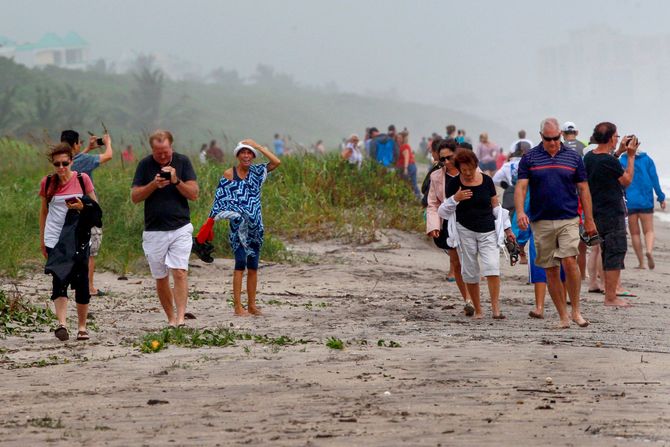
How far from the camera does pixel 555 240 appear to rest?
990 centimetres

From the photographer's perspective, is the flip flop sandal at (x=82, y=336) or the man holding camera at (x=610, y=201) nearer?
the flip flop sandal at (x=82, y=336)

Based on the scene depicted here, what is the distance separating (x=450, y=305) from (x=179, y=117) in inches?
3245

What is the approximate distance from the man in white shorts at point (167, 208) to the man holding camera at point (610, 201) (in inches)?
151

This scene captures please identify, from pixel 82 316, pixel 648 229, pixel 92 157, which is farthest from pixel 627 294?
pixel 82 316

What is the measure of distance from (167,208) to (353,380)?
3020 mm

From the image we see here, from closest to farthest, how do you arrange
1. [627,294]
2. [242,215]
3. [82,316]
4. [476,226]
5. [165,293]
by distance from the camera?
[82,316] < [165,293] < [476,226] < [242,215] < [627,294]

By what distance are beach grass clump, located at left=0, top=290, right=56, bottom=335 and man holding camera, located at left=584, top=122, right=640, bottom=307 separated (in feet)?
16.3

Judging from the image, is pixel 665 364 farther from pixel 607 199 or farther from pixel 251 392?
pixel 607 199

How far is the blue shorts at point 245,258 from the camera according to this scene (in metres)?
10.8

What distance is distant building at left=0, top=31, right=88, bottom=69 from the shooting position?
15062 cm

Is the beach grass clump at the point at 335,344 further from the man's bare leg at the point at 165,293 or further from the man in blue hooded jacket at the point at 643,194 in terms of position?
the man in blue hooded jacket at the point at 643,194

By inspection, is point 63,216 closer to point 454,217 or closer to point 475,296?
point 454,217

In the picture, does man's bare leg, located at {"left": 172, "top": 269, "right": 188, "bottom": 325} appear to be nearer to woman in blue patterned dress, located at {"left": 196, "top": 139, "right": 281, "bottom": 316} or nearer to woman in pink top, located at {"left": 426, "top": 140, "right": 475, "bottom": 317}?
woman in blue patterned dress, located at {"left": 196, "top": 139, "right": 281, "bottom": 316}

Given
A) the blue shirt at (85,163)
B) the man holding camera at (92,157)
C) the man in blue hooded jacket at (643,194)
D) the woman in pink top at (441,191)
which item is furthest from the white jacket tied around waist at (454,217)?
the man in blue hooded jacket at (643,194)
